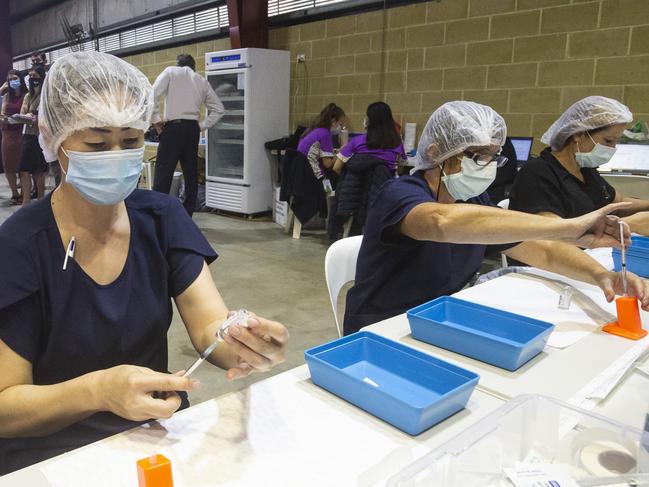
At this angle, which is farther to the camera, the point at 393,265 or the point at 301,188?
the point at 301,188

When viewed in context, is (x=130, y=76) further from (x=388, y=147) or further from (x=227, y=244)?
(x=227, y=244)

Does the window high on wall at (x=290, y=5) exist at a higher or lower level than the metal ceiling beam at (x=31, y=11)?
lower

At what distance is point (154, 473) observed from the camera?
591 mm

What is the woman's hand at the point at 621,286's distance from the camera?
4.33 feet

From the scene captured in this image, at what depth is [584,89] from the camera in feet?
12.9

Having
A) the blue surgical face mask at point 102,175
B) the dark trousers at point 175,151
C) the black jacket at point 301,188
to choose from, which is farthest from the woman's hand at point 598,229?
the dark trousers at point 175,151

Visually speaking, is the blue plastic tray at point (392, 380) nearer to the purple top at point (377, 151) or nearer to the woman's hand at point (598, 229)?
the woman's hand at point (598, 229)

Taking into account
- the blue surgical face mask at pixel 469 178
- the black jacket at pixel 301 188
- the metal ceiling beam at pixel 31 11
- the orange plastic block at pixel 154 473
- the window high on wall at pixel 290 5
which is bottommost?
the black jacket at pixel 301 188

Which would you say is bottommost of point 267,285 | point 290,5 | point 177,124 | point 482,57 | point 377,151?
point 267,285

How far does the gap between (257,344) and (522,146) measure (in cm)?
373

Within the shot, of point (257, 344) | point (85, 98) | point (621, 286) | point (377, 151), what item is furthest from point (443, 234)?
point (377, 151)

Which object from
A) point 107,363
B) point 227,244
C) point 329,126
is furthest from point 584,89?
point 107,363

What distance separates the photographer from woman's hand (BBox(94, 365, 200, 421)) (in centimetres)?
77

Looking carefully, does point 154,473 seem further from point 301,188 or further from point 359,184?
point 301,188
